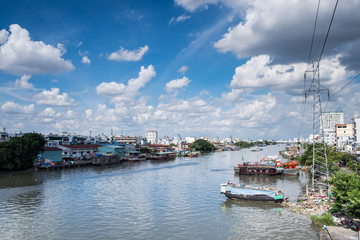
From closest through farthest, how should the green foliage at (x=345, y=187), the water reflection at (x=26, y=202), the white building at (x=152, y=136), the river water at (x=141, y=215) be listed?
the green foliage at (x=345, y=187), the river water at (x=141, y=215), the water reflection at (x=26, y=202), the white building at (x=152, y=136)

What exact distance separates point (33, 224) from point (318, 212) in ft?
59.5

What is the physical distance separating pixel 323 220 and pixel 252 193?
7256 millimetres

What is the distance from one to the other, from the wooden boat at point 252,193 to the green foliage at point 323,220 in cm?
506

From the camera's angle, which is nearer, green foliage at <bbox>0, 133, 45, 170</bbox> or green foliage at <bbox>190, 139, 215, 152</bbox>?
green foliage at <bbox>0, 133, 45, 170</bbox>

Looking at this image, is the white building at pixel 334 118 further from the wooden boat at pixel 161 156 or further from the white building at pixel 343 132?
the wooden boat at pixel 161 156

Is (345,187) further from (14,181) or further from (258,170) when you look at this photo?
(14,181)

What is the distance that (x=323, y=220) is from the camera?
1512 centimetres

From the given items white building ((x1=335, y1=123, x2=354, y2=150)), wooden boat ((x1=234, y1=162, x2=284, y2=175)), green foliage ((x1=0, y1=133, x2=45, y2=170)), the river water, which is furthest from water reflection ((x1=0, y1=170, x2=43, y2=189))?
white building ((x1=335, y1=123, x2=354, y2=150))

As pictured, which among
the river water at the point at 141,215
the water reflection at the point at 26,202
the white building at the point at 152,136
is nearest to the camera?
the river water at the point at 141,215

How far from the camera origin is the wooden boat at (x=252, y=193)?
21.1 meters

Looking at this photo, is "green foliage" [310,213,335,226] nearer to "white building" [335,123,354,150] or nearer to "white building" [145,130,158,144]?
"white building" [335,123,354,150]

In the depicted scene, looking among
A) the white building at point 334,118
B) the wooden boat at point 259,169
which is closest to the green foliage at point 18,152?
the wooden boat at point 259,169

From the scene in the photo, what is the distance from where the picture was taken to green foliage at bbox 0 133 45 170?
39.1 meters

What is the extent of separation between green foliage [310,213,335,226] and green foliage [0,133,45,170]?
40621 millimetres
